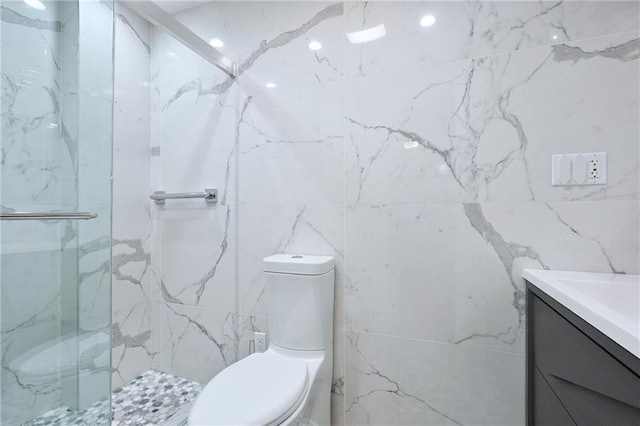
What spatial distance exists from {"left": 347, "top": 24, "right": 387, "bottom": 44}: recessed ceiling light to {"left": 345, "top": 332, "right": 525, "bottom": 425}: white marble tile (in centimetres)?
129

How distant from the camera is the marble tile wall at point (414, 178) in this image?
1067 mm

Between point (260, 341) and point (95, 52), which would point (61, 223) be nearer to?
point (95, 52)

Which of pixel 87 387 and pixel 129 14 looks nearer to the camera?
pixel 87 387

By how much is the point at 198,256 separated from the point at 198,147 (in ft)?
1.98

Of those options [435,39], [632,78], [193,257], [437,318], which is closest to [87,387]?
[193,257]

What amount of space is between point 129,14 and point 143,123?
61 cm

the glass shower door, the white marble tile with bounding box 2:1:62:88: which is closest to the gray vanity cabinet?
the glass shower door

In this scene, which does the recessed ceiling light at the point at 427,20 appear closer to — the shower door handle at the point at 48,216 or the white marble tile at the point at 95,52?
the white marble tile at the point at 95,52

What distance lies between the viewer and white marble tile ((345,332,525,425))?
3.77 feet

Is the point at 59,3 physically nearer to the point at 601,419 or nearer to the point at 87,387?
the point at 87,387

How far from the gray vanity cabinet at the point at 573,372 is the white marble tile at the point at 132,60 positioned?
212 centimetres

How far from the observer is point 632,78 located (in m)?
1.01

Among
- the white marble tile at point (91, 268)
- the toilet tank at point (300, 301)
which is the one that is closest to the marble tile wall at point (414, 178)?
the toilet tank at point (300, 301)

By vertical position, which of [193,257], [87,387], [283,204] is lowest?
[87,387]
